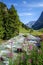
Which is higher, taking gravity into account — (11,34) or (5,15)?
(5,15)

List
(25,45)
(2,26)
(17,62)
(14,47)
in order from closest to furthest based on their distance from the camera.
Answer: (17,62) → (25,45) → (14,47) → (2,26)

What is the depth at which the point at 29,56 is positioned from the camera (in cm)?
774

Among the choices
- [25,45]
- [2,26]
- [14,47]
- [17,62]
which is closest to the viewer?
[17,62]

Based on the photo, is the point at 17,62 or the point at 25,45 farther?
the point at 25,45

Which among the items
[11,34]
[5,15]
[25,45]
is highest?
[5,15]

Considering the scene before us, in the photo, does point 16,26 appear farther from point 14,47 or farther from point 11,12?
point 14,47

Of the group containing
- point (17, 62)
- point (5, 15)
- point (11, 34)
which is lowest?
point (17, 62)

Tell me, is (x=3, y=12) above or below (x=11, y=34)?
above

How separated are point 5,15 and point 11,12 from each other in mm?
3381

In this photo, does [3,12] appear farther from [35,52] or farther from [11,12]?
[35,52]

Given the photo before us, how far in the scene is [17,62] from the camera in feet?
24.4

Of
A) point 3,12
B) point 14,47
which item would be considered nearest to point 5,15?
point 3,12

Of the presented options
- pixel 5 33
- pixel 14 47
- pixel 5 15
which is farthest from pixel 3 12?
pixel 14 47

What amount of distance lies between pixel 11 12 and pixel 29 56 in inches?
2684
